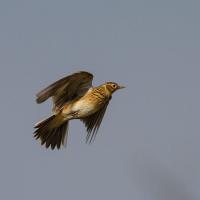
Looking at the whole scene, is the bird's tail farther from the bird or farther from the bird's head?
the bird's head

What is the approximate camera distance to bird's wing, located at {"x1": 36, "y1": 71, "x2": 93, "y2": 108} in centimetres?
1096

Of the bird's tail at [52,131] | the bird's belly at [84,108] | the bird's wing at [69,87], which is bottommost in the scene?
the bird's tail at [52,131]

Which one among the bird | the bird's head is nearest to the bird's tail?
the bird

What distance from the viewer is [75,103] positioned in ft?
37.0

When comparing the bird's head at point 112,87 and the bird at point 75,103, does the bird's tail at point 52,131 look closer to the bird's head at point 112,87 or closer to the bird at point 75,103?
the bird at point 75,103

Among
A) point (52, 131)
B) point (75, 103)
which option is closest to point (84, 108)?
point (75, 103)

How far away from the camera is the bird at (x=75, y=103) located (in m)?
11.2

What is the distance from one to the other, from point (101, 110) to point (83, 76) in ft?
2.69

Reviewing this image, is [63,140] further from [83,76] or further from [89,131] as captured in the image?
[83,76]

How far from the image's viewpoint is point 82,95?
11.4 meters

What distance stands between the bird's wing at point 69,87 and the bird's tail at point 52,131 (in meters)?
0.27

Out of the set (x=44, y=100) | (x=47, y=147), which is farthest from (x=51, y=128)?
(x=44, y=100)

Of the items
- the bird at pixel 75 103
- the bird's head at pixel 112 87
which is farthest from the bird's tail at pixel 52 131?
the bird's head at pixel 112 87

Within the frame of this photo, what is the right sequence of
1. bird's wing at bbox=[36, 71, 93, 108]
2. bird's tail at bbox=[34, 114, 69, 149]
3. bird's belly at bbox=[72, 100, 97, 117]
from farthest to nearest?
1. bird's tail at bbox=[34, 114, 69, 149]
2. bird's belly at bbox=[72, 100, 97, 117]
3. bird's wing at bbox=[36, 71, 93, 108]
